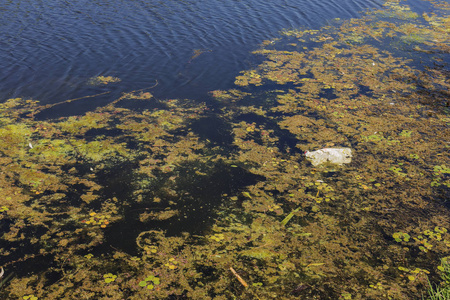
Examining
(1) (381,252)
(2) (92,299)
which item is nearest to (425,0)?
(1) (381,252)

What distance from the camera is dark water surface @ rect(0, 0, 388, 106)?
8.03 meters

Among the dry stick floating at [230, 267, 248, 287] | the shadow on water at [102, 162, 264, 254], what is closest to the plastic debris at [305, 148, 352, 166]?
the shadow on water at [102, 162, 264, 254]

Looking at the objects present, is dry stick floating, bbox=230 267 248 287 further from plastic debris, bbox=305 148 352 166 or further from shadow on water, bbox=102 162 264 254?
plastic debris, bbox=305 148 352 166

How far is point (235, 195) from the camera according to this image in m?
5.14

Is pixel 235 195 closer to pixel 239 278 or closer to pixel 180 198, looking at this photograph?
pixel 180 198

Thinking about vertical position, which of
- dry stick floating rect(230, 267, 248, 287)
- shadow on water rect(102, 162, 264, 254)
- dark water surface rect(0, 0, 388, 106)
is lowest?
dry stick floating rect(230, 267, 248, 287)

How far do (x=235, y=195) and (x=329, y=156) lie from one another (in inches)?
74.6

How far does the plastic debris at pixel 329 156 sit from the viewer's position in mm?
5883

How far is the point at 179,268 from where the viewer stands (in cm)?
395

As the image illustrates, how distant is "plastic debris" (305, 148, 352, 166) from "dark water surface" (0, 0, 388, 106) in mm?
3052

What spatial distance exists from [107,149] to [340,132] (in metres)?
4.34

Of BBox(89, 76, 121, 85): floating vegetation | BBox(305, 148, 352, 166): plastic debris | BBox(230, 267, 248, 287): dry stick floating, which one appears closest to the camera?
BBox(230, 267, 248, 287): dry stick floating

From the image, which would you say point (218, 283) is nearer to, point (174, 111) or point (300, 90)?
point (174, 111)

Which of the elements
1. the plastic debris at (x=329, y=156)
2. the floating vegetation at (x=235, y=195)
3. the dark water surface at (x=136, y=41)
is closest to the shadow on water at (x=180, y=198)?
the floating vegetation at (x=235, y=195)
